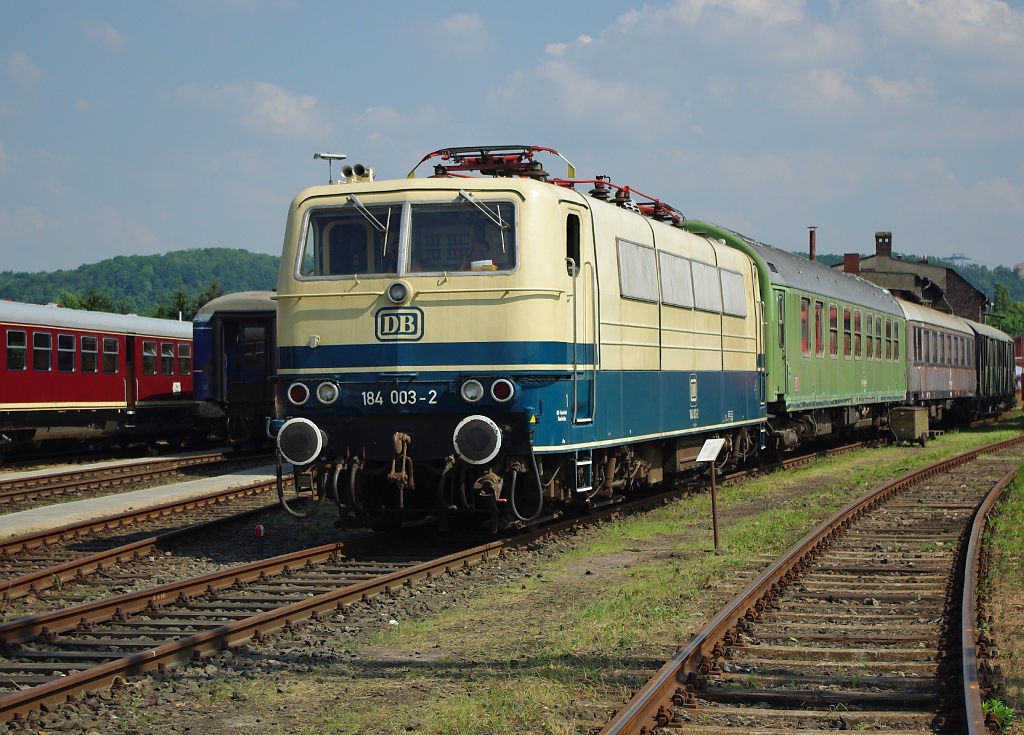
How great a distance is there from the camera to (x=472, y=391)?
10.9 metres

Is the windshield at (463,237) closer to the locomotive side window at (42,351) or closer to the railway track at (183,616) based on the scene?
the railway track at (183,616)

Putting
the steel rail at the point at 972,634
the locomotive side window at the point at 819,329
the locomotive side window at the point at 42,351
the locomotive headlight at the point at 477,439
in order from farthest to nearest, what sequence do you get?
the locomotive side window at the point at 42,351 < the locomotive side window at the point at 819,329 < the locomotive headlight at the point at 477,439 < the steel rail at the point at 972,634

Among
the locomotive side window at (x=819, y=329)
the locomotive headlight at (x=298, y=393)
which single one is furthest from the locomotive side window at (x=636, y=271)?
the locomotive side window at (x=819, y=329)

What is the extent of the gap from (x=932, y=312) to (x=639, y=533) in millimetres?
26254

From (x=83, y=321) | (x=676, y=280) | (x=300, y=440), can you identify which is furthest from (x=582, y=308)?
(x=83, y=321)

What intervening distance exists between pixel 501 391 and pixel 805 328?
40.6 ft

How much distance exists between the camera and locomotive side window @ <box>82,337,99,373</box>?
84.5 feet

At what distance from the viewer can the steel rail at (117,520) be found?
12.5 m

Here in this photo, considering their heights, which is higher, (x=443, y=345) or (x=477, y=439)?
(x=443, y=345)

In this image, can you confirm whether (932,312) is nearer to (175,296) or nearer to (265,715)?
(265,715)

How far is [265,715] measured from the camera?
21.0ft

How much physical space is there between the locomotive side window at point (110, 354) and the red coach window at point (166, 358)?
172 centimetres

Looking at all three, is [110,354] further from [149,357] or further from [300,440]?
[300,440]

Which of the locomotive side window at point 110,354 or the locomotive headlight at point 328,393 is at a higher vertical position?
the locomotive side window at point 110,354
